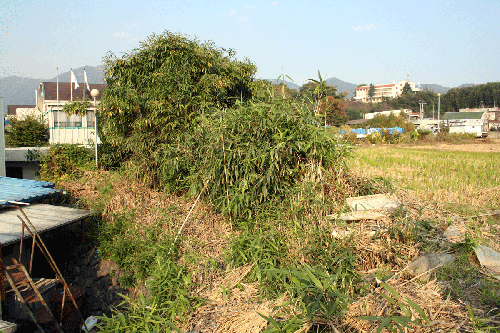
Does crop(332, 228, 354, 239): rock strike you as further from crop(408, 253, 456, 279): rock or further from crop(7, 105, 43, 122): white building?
crop(7, 105, 43, 122): white building

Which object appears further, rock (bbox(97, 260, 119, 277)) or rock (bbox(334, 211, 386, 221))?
rock (bbox(97, 260, 119, 277))

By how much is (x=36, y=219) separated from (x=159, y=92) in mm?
3987

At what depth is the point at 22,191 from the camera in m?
7.30

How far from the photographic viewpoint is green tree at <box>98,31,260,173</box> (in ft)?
28.0

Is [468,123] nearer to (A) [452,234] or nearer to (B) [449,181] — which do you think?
(B) [449,181]

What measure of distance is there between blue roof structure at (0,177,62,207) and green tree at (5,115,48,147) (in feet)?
41.6

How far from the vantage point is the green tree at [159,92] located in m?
8.53

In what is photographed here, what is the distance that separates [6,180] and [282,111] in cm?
694

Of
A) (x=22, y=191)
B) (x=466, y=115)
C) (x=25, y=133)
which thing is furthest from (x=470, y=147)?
(x=25, y=133)

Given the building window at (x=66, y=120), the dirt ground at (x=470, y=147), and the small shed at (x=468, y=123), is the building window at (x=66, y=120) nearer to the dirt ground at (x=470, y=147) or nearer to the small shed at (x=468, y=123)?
the dirt ground at (x=470, y=147)

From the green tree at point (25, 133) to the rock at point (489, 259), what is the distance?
20.8 m

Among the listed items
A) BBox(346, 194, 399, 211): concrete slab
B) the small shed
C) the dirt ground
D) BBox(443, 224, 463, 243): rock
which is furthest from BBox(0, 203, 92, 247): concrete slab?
the small shed

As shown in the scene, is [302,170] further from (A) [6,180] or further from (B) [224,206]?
(A) [6,180]

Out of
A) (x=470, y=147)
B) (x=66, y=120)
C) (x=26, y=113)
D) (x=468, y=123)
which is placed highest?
(x=468, y=123)
